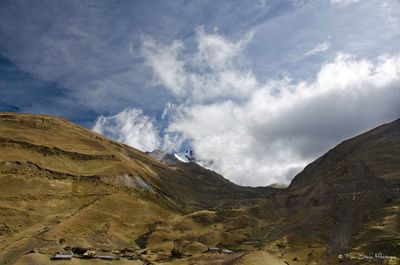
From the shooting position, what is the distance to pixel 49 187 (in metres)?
116

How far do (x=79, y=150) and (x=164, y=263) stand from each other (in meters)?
80.4

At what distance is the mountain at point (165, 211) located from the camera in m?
78.1

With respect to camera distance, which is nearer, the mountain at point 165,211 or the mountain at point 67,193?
the mountain at point 165,211

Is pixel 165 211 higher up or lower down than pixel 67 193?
lower down

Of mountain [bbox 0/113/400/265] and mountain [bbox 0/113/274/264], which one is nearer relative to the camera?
mountain [bbox 0/113/400/265]

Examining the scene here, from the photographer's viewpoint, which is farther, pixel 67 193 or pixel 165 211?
pixel 165 211

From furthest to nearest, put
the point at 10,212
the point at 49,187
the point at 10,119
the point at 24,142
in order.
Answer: the point at 10,119, the point at 24,142, the point at 49,187, the point at 10,212

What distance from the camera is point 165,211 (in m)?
130

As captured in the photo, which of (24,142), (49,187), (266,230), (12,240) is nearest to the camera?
(12,240)

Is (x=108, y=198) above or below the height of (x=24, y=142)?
below

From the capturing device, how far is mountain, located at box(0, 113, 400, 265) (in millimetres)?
78125

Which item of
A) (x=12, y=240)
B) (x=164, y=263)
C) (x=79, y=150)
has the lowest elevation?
(x=164, y=263)

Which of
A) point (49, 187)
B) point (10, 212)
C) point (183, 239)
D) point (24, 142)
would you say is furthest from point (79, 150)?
point (183, 239)

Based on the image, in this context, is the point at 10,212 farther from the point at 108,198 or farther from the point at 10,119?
the point at 10,119
